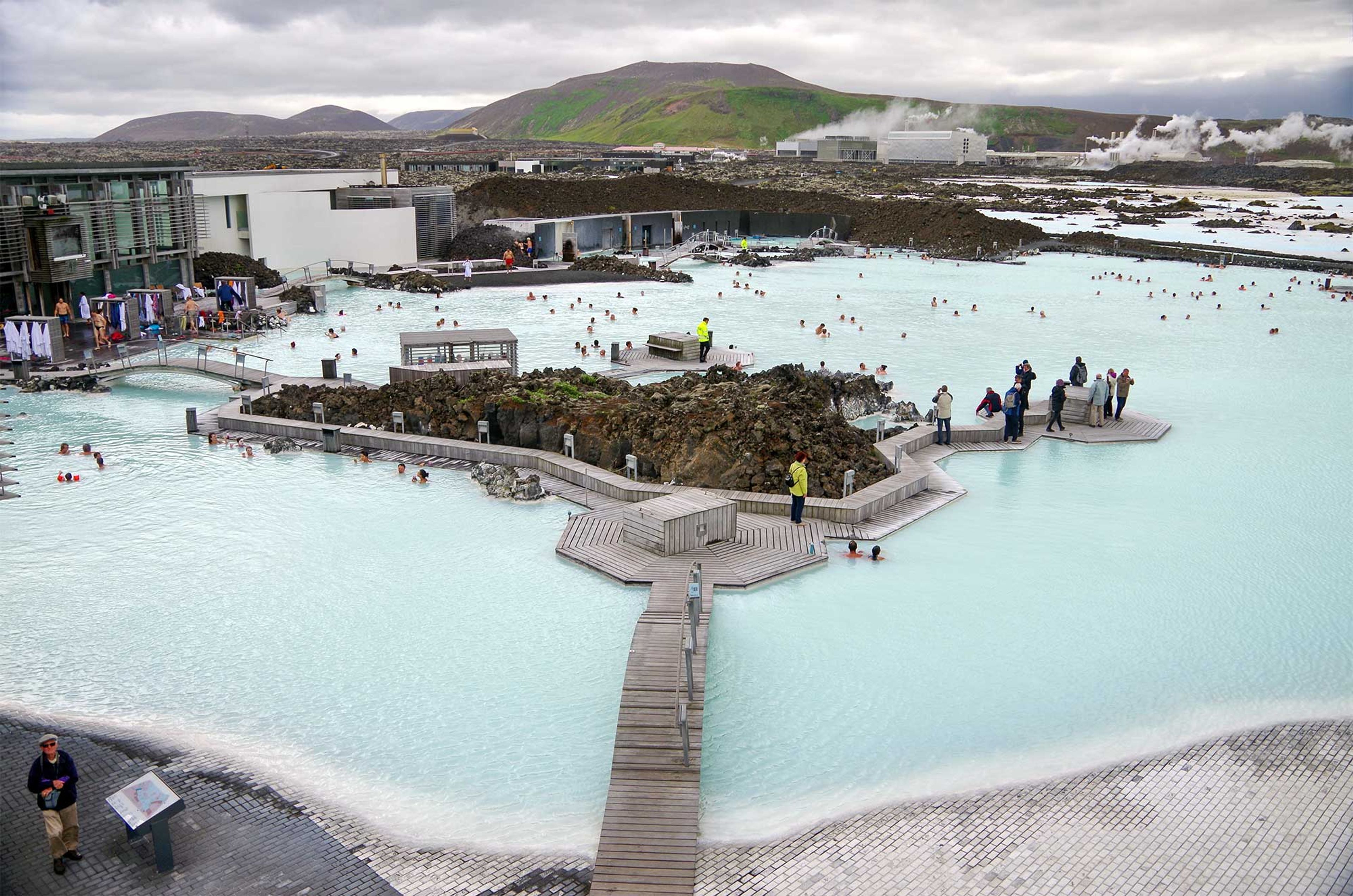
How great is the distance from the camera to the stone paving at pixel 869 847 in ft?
24.2

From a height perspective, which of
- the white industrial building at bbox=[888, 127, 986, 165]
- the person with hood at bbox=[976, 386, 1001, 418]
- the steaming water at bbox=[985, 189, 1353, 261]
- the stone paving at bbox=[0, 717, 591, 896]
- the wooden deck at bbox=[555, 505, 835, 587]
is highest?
the white industrial building at bbox=[888, 127, 986, 165]

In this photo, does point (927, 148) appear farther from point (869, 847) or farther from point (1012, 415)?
point (869, 847)

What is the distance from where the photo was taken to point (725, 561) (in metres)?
13.3

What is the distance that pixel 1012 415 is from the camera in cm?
1962

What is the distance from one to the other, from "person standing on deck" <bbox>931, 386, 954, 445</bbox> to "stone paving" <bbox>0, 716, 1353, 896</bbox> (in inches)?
414

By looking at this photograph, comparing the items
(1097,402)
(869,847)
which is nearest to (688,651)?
(869,847)

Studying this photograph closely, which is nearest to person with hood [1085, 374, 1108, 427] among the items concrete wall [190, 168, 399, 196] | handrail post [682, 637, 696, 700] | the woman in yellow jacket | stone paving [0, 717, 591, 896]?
the woman in yellow jacket

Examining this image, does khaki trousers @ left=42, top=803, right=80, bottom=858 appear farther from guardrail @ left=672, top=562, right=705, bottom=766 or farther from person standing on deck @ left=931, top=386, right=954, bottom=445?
person standing on deck @ left=931, top=386, right=954, bottom=445

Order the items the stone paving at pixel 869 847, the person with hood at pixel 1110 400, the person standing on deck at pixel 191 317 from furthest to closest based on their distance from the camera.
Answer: the person standing on deck at pixel 191 317 → the person with hood at pixel 1110 400 → the stone paving at pixel 869 847

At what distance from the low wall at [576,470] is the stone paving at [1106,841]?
21.6ft

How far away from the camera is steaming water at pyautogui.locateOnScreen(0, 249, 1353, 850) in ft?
29.8

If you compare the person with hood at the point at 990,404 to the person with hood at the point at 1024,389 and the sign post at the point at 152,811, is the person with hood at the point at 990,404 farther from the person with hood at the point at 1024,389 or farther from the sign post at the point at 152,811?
the sign post at the point at 152,811

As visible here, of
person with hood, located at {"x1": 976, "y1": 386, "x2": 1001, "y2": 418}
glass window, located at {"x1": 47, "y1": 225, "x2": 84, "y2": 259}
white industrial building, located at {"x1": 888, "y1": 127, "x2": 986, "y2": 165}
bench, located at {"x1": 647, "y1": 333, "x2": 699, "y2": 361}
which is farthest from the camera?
white industrial building, located at {"x1": 888, "y1": 127, "x2": 986, "y2": 165}

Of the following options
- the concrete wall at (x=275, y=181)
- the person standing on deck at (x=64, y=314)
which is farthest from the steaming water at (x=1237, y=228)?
the person standing on deck at (x=64, y=314)
